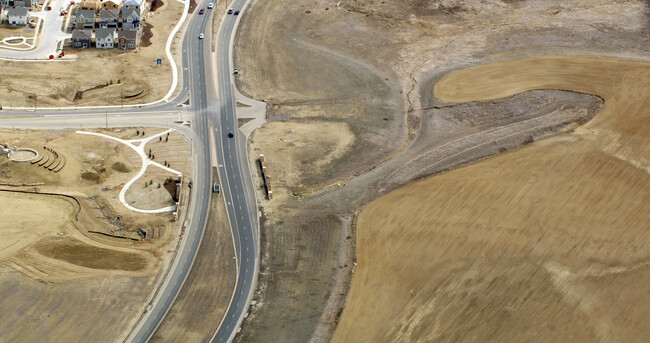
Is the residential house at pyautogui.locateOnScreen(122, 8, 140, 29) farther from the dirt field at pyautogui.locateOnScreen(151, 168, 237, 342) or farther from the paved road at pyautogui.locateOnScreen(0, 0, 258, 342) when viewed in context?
the dirt field at pyautogui.locateOnScreen(151, 168, 237, 342)

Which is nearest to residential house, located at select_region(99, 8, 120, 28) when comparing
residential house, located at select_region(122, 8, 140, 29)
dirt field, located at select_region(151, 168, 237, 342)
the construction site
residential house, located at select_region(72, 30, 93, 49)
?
residential house, located at select_region(122, 8, 140, 29)

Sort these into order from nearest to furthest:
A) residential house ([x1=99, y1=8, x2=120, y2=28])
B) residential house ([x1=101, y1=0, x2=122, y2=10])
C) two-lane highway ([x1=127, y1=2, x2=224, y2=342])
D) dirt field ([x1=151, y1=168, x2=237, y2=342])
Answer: dirt field ([x1=151, y1=168, x2=237, y2=342])
two-lane highway ([x1=127, y1=2, x2=224, y2=342])
residential house ([x1=99, y1=8, x2=120, y2=28])
residential house ([x1=101, y1=0, x2=122, y2=10])

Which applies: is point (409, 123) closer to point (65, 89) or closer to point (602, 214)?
point (602, 214)

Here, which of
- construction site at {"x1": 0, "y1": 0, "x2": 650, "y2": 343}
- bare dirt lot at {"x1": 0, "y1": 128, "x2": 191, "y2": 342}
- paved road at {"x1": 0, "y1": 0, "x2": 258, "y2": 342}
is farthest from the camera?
paved road at {"x1": 0, "y1": 0, "x2": 258, "y2": 342}

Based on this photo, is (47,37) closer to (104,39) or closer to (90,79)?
(104,39)

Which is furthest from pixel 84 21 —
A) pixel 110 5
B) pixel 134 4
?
pixel 134 4
